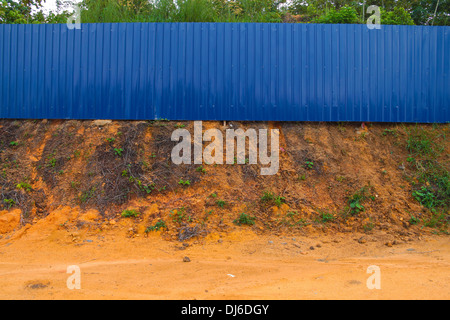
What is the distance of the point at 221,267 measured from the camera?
4.40m

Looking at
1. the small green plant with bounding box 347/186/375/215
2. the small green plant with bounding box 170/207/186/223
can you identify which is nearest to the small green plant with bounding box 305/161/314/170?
the small green plant with bounding box 347/186/375/215

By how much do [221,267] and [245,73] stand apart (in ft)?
16.2

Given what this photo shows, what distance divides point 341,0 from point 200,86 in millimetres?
9935

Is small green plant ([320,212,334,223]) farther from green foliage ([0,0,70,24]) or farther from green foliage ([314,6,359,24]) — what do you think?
green foliage ([0,0,70,24])

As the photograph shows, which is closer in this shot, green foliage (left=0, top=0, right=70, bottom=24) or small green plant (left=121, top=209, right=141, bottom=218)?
small green plant (left=121, top=209, right=141, bottom=218)

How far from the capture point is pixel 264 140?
23.6 ft

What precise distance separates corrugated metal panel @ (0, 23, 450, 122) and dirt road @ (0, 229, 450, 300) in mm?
3341

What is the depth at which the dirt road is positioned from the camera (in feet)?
11.6

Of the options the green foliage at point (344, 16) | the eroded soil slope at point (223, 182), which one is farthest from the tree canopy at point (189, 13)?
the eroded soil slope at point (223, 182)

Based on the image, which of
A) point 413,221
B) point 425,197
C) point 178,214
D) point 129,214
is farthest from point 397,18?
point 129,214

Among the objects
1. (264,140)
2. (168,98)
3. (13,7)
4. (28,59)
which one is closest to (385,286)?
(264,140)

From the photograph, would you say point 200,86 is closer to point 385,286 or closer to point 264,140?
point 264,140

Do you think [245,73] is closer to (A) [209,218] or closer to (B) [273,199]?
(B) [273,199]

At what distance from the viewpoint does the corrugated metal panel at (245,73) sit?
24.4 ft
